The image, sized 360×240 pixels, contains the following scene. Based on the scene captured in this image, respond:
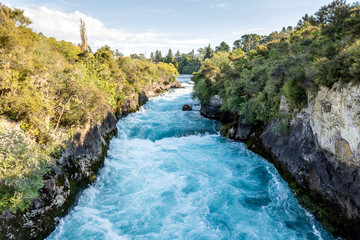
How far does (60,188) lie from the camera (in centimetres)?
1098

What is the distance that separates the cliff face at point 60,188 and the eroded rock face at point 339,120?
15.7 metres

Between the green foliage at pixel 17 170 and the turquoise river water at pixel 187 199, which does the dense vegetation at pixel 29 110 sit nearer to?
the green foliage at pixel 17 170

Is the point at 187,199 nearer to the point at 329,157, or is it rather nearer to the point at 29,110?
the point at 329,157

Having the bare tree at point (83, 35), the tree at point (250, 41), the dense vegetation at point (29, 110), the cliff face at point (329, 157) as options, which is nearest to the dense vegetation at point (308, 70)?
the cliff face at point (329, 157)

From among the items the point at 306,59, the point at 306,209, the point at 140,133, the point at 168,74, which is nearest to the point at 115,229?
the point at 306,209

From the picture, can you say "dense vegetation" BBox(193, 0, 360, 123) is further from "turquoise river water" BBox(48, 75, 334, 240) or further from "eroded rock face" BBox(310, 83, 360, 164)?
"turquoise river water" BBox(48, 75, 334, 240)

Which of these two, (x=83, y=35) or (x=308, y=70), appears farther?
(x=83, y=35)

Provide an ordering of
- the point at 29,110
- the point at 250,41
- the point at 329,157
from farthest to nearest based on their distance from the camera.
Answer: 1. the point at 250,41
2. the point at 29,110
3. the point at 329,157

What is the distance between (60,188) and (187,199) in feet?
26.7

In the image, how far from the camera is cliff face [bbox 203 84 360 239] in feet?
29.8

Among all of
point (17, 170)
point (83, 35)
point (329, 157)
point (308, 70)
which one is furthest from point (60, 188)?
point (83, 35)

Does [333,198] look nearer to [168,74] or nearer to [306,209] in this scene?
[306,209]

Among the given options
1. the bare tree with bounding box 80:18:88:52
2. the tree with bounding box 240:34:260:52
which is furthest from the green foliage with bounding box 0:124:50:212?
the tree with bounding box 240:34:260:52

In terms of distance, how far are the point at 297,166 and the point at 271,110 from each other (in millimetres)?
6313
